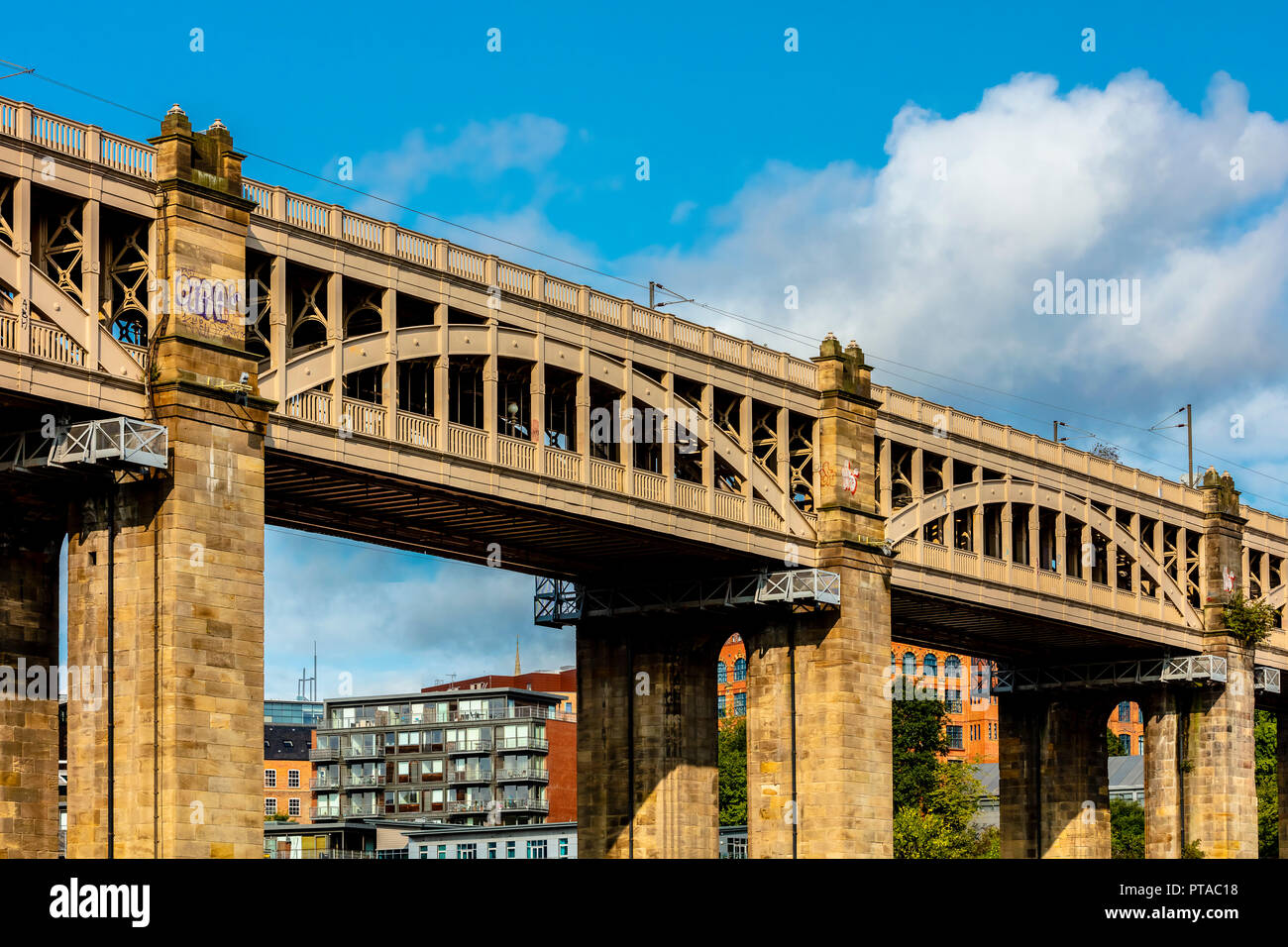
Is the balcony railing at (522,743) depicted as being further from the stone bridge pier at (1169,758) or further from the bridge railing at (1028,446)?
the bridge railing at (1028,446)

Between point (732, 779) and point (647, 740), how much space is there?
76861 mm

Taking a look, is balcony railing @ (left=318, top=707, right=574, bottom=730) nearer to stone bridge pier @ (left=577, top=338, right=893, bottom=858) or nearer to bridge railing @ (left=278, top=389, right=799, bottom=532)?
stone bridge pier @ (left=577, top=338, right=893, bottom=858)

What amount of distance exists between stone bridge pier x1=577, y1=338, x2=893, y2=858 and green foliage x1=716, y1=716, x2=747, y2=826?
2550 inches

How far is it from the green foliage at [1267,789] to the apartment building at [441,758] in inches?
2366

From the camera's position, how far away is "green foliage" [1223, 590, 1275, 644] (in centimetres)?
8925

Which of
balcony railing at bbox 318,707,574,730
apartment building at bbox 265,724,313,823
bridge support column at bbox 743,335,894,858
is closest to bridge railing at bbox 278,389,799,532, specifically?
bridge support column at bbox 743,335,894,858

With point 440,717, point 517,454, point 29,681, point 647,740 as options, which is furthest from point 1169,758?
point 440,717

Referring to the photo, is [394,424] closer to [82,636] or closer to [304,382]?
[304,382]

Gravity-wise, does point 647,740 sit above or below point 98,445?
below

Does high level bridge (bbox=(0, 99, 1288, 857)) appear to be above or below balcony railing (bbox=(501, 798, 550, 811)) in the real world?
above

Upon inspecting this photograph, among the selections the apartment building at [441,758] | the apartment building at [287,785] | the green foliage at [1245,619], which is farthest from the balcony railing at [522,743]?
the green foliage at [1245,619]

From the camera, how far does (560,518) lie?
188ft

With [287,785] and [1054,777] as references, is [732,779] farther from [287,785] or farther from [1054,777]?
[287,785]
